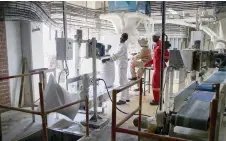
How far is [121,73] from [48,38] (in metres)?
3.20

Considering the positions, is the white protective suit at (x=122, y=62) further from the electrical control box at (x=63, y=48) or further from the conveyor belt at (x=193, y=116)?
the conveyor belt at (x=193, y=116)

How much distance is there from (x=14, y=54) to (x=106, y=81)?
6.21 feet

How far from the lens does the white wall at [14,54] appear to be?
3.98 metres

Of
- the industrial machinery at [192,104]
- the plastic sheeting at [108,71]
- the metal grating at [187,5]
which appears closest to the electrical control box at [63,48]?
the plastic sheeting at [108,71]

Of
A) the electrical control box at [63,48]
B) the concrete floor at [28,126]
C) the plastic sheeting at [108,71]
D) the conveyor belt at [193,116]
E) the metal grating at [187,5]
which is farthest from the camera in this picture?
the metal grating at [187,5]

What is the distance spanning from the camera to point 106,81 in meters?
4.45

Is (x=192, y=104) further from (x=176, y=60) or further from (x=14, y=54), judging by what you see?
(x=14, y=54)

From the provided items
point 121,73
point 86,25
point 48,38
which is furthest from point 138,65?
point 48,38

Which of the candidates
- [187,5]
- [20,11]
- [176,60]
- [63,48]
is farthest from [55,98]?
[187,5]

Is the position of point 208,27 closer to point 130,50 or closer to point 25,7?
point 130,50

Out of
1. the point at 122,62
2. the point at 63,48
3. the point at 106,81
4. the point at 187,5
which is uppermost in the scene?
the point at 187,5

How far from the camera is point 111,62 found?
438 cm

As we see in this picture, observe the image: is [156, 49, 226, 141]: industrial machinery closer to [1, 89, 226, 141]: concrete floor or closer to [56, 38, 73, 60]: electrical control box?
[1, 89, 226, 141]: concrete floor

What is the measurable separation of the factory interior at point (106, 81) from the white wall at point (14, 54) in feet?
0.06
